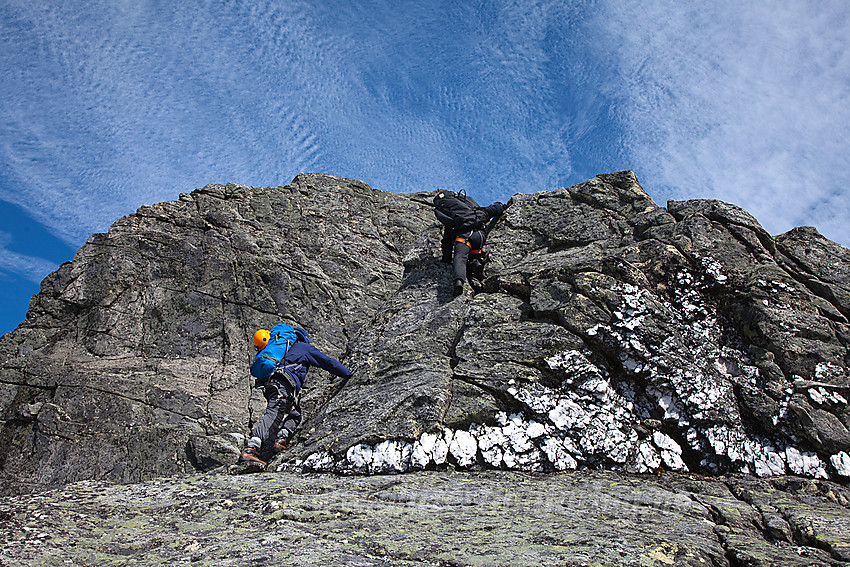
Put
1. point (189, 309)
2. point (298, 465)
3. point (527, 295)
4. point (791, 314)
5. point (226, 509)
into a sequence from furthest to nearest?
1. point (189, 309)
2. point (527, 295)
3. point (791, 314)
4. point (298, 465)
5. point (226, 509)

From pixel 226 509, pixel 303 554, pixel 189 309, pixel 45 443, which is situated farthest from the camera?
pixel 189 309

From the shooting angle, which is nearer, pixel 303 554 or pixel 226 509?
pixel 303 554

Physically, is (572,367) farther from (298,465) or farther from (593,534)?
(298,465)

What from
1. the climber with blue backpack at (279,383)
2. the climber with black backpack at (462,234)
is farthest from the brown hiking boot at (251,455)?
the climber with black backpack at (462,234)

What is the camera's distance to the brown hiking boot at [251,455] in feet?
33.3

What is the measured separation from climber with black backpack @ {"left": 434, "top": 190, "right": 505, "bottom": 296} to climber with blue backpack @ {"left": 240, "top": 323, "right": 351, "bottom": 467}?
4102 millimetres

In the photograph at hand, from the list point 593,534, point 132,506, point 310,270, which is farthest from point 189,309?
point 593,534

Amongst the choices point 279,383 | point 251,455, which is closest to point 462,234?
point 279,383

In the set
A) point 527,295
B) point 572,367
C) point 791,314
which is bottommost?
point 572,367

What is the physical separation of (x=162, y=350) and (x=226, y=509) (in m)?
10.9

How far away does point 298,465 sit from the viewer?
387 inches

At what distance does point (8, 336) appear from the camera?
1585 centimetres

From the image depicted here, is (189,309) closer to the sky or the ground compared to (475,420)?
closer to the sky

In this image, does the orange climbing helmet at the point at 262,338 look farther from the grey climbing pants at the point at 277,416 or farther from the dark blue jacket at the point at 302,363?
the grey climbing pants at the point at 277,416
